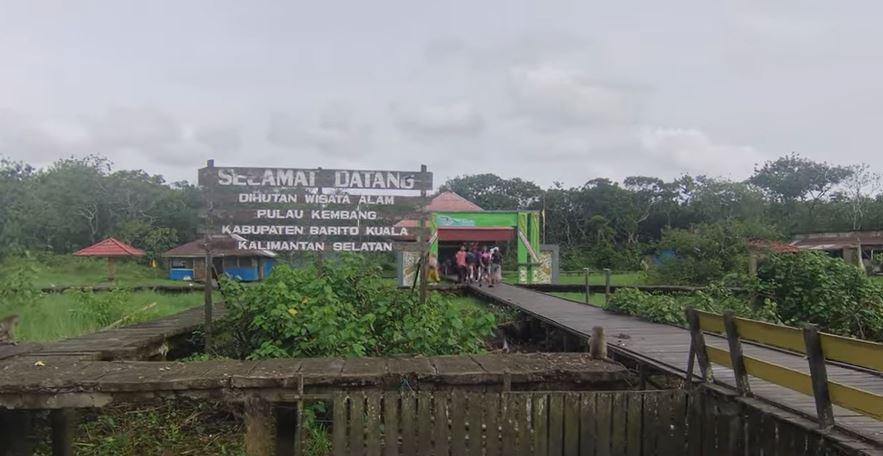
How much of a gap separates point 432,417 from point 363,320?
98.1 inches

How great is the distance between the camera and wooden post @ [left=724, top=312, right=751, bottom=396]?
16.1ft

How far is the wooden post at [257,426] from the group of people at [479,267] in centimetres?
1490

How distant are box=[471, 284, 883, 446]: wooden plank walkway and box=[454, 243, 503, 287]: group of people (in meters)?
6.32

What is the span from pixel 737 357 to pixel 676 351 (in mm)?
2388

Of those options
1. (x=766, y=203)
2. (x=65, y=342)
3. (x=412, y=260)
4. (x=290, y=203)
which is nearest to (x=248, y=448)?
(x=65, y=342)

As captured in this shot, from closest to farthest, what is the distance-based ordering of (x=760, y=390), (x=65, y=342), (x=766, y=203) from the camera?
(x=760, y=390) < (x=65, y=342) < (x=766, y=203)

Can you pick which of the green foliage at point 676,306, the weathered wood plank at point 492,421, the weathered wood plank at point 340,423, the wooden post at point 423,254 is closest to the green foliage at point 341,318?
the wooden post at point 423,254

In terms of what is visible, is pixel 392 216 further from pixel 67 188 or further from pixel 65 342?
pixel 67 188

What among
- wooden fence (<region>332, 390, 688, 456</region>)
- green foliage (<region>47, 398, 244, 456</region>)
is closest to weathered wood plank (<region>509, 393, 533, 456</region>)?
wooden fence (<region>332, 390, 688, 456</region>)

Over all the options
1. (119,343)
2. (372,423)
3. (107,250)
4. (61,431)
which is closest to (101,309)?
(119,343)

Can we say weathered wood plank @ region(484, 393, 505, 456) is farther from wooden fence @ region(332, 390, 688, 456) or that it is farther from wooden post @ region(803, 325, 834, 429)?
wooden post @ region(803, 325, 834, 429)

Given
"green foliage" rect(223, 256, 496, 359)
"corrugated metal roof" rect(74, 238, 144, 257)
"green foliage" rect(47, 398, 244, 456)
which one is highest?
"corrugated metal roof" rect(74, 238, 144, 257)

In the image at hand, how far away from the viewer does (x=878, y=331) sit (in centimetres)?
1085

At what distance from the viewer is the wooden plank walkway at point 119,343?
21.9 feet
